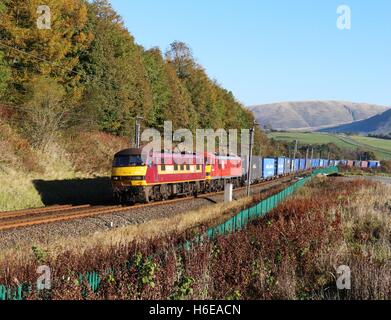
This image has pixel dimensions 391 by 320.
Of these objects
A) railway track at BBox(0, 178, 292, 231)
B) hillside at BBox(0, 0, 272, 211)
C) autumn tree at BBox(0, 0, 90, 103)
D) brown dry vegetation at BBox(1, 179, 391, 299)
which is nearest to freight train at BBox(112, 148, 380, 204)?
railway track at BBox(0, 178, 292, 231)

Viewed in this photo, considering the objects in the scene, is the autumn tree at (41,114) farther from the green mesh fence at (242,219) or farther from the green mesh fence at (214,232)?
the green mesh fence at (242,219)

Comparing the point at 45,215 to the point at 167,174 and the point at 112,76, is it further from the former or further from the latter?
the point at 112,76

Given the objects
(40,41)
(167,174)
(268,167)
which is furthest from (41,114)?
(268,167)

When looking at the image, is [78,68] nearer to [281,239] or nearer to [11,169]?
[11,169]

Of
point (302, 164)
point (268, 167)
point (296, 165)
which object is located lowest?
point (302, 164)

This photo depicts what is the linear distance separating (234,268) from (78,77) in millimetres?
32966

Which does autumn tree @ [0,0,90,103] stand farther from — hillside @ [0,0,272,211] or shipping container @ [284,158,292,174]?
shipping container @ [284,158,292,174]

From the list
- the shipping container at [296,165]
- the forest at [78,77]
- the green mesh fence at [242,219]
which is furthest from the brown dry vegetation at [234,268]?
the shipping container at [296,165]

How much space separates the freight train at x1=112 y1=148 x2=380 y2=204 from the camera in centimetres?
2438

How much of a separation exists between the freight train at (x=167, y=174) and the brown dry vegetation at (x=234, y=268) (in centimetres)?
1232

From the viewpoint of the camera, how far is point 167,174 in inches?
1065

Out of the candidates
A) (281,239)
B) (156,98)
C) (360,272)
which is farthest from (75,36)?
(360,272)

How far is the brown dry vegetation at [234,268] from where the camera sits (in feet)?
23.4
